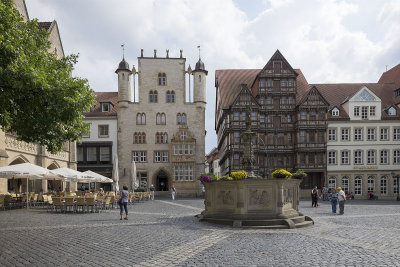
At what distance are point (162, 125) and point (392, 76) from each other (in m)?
32.1

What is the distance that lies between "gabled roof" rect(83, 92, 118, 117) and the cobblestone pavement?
3517 centimetres

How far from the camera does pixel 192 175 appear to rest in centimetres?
4850

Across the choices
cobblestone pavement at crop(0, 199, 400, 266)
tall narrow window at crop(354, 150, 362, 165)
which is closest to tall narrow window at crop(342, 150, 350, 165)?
tall narrow window at crop(354, 150, 362, 165)

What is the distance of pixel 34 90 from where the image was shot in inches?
506

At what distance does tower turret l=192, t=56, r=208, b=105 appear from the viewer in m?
49.4

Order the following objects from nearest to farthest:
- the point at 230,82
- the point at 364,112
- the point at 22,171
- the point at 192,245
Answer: the point at 192,245
the point at 22,171
the point at 364,112
the point at 230,82

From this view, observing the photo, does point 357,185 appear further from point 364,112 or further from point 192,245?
point 192,245

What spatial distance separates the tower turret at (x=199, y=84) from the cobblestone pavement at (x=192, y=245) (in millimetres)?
35271

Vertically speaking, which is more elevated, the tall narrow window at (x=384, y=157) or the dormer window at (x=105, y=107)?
the dormer window at (x=105, y=107)

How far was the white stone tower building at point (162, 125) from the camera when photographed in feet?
159

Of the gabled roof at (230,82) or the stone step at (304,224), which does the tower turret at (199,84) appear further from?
the stone step at (304,224)

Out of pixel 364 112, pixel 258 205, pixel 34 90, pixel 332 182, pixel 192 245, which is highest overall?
pixel 364 112

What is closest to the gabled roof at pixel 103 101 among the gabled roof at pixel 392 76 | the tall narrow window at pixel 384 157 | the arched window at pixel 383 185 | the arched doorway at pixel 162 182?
the arched doorway at pixel 162 182

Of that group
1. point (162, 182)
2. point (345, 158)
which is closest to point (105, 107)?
point (162, 182)
